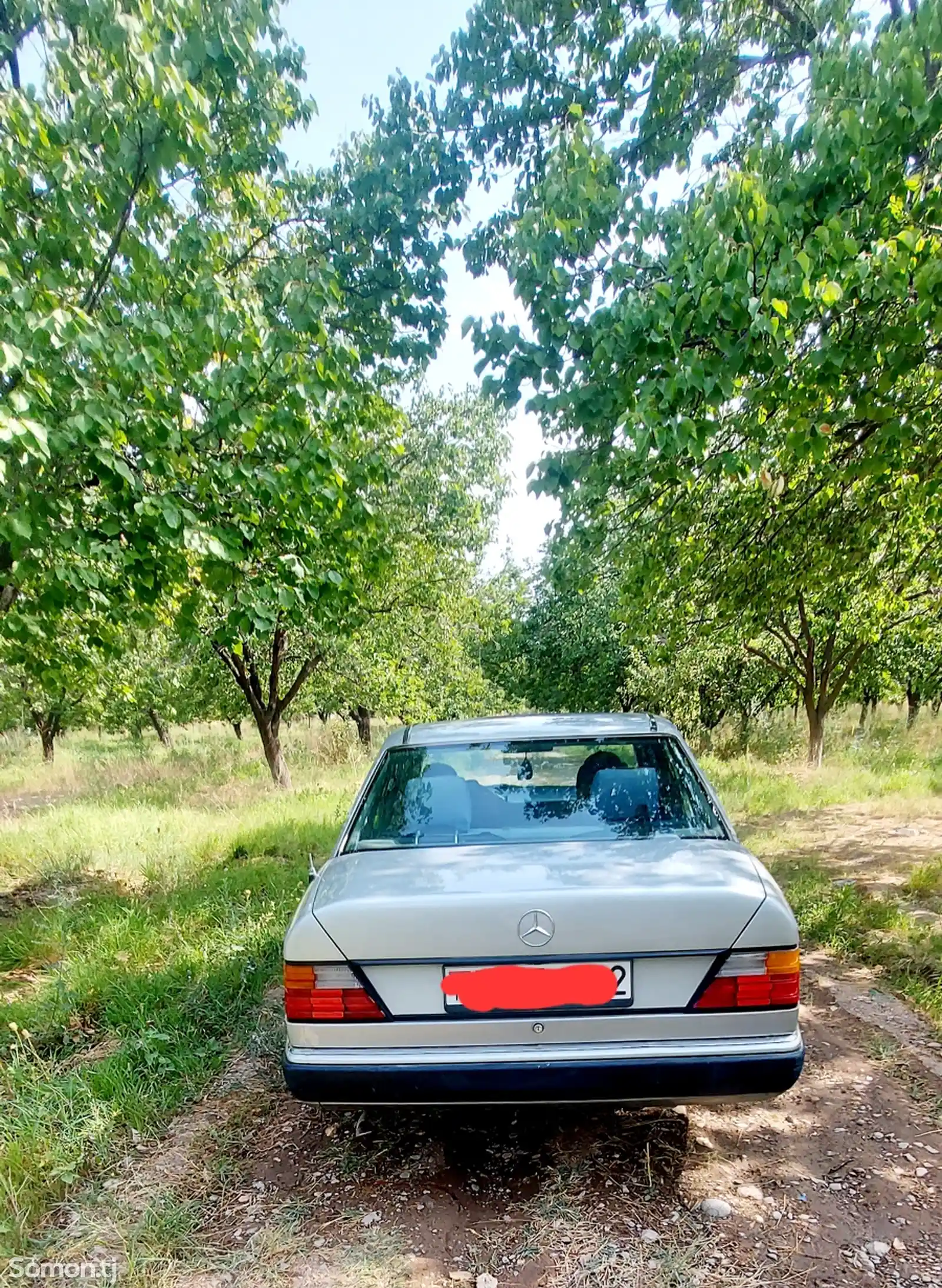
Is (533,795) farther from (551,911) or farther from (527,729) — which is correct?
(551,911)

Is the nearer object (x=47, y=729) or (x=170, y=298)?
(x=170, y=298)

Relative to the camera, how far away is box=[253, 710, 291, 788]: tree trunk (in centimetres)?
1359

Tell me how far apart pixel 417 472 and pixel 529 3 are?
275 inches

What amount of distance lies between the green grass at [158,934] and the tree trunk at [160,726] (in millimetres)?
13438

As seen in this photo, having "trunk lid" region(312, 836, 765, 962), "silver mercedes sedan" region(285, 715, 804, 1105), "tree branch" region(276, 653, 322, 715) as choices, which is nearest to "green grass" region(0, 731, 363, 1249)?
"silver mercedes sedan" region(285, 715, 804, 1105)

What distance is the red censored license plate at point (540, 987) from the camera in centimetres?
218

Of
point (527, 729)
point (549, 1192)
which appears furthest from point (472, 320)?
point (549, 1192)

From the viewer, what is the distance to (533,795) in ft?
10.4

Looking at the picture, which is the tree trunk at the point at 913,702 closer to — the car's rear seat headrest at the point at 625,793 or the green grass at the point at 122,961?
the green grass at the point at 122,961

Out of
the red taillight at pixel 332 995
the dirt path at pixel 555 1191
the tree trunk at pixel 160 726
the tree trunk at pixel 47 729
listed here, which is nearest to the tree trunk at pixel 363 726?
the tree trunk at pixel 160 726

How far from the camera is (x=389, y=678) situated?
1402 centimetres

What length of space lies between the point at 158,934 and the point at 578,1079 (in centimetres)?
378

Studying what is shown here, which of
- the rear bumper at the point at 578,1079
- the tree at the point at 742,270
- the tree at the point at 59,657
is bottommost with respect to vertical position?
the rear bumper at the point at 578,1079

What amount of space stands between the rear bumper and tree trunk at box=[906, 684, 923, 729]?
24.4 meters
